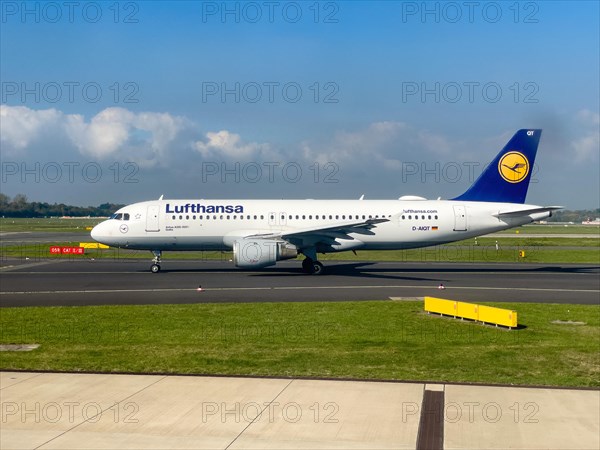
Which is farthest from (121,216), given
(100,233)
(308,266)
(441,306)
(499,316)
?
(499,316)

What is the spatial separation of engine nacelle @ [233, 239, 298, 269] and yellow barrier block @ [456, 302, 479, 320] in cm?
1522

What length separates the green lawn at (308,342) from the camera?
46.7 ft

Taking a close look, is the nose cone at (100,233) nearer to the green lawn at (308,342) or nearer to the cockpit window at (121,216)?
the cockpit window at (121,216)

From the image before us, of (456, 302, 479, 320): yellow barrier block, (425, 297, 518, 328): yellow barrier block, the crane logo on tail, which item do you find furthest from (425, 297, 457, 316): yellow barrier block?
the crane logo on tail

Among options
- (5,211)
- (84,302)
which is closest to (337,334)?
(84,302)

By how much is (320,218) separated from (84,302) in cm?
1743

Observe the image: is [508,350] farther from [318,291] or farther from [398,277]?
[398,277]

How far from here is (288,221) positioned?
38.5m

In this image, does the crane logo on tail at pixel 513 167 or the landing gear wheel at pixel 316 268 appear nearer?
the landing gear wheel at pixel 316 268

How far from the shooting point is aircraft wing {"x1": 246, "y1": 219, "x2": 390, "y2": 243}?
35.1 metres

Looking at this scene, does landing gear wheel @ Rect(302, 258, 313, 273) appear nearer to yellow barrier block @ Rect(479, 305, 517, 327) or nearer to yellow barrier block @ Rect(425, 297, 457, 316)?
yellow barrier block @ Rect(425, 297, 457, 316)

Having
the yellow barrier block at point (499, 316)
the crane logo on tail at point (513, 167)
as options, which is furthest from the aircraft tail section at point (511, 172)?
the yellow barrier block at point (499, 316)

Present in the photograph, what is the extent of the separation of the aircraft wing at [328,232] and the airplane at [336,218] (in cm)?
9

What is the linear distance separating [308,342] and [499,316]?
269 inches
